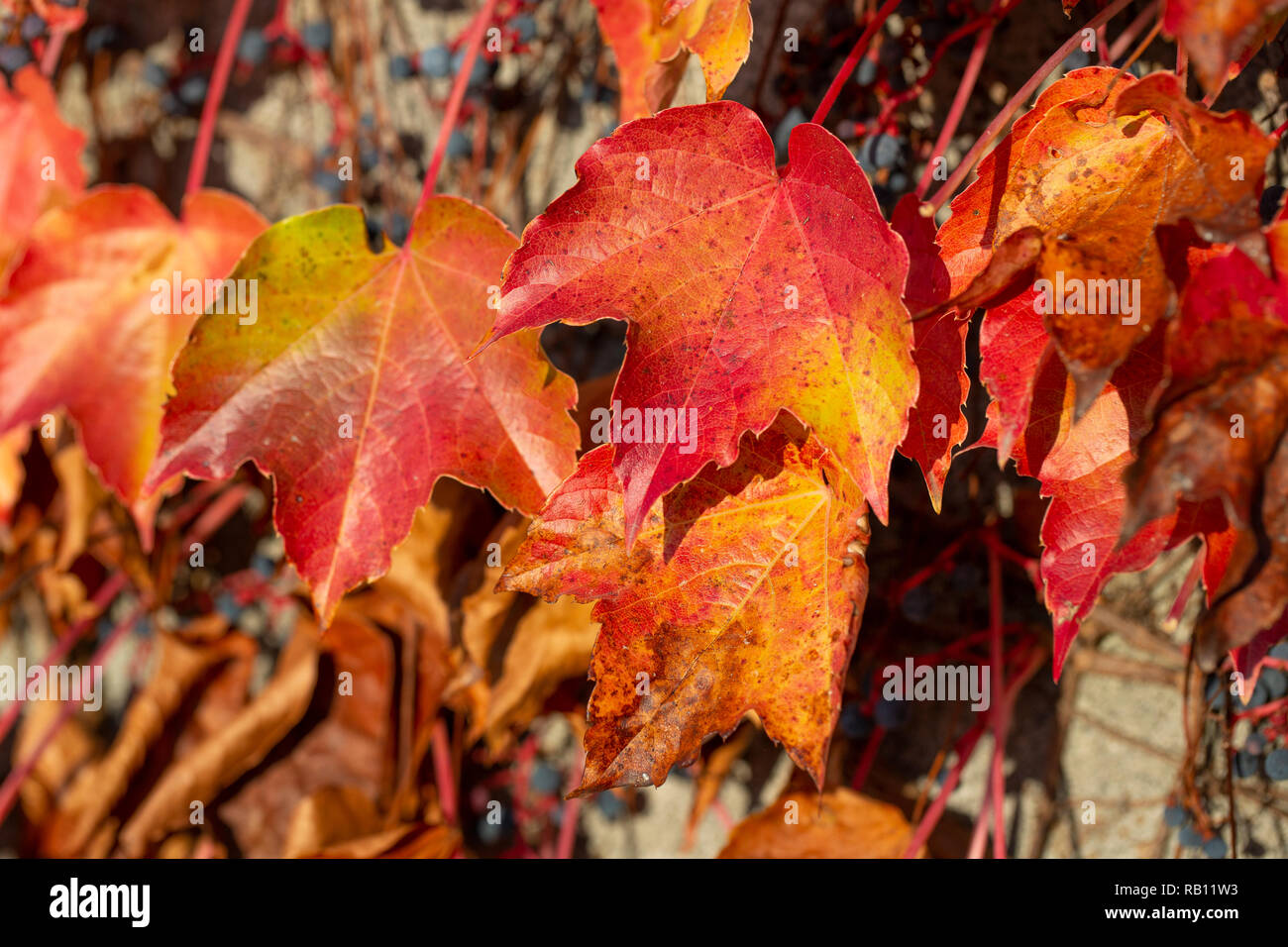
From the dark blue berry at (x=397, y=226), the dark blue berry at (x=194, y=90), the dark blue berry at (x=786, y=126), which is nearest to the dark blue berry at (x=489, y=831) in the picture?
the dark blue berry at (x=397, y=226)

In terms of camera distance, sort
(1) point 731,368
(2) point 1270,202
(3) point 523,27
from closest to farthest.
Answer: (1) point 731,368 → (2) point 1270,202 → (3) point 523,27

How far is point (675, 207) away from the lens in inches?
19.5

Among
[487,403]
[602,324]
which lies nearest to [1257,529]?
[487,403]

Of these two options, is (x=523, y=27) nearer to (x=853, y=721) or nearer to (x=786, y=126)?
(x=786, y=126)

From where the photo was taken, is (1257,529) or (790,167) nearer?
(1257,529)

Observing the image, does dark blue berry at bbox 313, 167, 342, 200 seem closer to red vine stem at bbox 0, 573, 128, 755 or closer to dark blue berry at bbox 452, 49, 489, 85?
dark blue berry at bbox 452, 49, 489, 85

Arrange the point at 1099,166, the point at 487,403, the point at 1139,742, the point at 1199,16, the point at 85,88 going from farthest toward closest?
the point at 85,88 → the point at 1139,742 → the point at 487,403 → the point at 1099,166 → the point at 1199,16

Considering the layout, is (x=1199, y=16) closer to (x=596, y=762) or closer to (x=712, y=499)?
(x=712, y=499)

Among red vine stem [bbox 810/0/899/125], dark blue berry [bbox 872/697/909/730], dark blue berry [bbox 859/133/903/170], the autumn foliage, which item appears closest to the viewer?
the autumn foliage

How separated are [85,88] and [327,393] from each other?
68cm

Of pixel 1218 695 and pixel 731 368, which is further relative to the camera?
pixel 1218 695

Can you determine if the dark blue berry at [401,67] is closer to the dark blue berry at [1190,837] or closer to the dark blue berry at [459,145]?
the dark blue berry at [459,145]

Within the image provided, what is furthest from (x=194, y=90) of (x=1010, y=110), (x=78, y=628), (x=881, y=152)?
(x=1010, y=110)

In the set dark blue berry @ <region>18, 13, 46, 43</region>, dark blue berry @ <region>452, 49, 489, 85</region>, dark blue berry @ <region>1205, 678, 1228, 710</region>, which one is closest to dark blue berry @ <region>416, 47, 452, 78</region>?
dark blue berry @ <region>452, 49, 489, 85</region>
